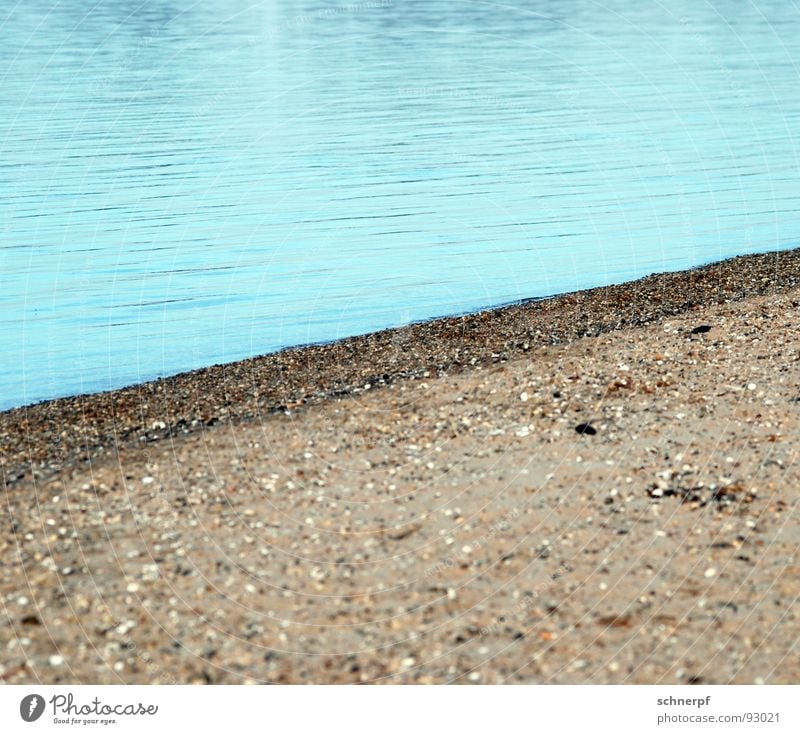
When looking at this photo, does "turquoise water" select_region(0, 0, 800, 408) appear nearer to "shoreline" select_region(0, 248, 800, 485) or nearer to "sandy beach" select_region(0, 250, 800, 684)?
"shoreline" select_region(0, 248, 800, 485)

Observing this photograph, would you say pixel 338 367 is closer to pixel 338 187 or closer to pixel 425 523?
pixel 425 523

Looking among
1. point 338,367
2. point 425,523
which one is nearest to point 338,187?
point 338,367

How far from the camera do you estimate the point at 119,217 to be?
104 feet

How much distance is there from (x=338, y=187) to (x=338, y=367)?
17408 mm

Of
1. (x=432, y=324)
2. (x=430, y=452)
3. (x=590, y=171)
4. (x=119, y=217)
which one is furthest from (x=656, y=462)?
(x=590, y=171)

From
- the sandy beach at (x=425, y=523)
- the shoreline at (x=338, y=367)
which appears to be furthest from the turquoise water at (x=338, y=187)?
the sandy beach at (x=425, y=523)

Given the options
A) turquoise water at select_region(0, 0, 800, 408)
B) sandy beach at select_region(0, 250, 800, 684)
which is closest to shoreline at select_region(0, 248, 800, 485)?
sandy beach at select_region(0, 250, 800, 684)

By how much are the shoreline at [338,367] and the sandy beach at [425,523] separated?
89mm

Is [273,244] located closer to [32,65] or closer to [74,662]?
[74,662]

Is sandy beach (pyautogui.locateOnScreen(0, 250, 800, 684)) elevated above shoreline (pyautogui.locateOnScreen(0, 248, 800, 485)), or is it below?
above

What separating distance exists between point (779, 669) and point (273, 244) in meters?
21.9

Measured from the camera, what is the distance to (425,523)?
1186cm

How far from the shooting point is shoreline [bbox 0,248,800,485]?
15352 millimetres

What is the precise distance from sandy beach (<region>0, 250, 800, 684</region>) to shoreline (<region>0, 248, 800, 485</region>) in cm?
9
